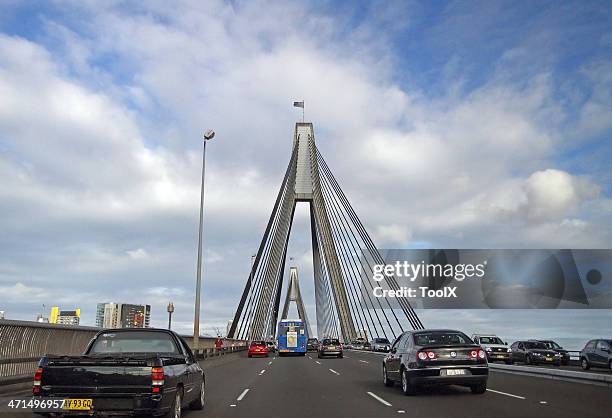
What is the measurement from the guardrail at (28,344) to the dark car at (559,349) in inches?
979

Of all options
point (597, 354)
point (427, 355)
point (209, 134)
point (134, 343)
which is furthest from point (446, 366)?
point (209, 134)

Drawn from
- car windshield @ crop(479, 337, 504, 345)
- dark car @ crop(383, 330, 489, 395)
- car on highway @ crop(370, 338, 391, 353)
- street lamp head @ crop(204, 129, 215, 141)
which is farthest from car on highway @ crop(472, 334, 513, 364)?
dark car @ crop(383, 330, 489, 395)

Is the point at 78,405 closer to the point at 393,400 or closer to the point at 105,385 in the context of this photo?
the point at 105,385

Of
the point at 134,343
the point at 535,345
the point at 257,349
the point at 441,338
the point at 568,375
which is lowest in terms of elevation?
the point at 568,375

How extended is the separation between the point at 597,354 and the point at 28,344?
22.5 m

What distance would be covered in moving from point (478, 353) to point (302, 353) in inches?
1453

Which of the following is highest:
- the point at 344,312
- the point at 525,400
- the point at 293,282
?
the point at 293,282

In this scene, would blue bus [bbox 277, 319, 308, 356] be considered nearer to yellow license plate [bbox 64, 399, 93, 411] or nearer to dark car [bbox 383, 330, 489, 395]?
dark car [bbox 383, 330, 489, 395]

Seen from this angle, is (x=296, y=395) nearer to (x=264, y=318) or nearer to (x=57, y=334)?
(x=57, y=334)

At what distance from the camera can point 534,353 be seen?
32.2m

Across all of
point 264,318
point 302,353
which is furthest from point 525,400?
point 264,318

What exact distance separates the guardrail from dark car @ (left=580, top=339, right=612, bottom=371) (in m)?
20.3

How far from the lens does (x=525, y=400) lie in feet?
41.2

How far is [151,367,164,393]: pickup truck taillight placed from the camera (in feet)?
26.2
